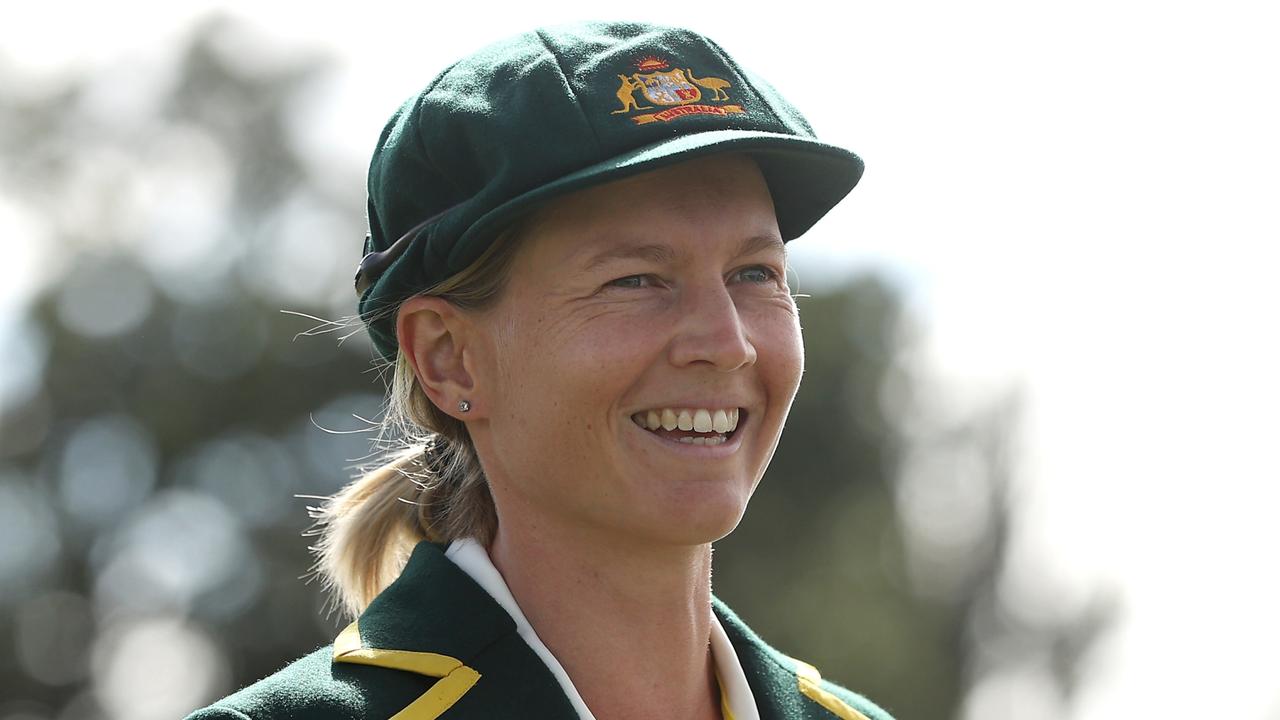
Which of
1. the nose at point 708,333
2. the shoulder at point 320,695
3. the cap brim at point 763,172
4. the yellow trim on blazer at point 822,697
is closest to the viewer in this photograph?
the shoulder at point 320,695

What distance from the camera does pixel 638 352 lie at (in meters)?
3.86

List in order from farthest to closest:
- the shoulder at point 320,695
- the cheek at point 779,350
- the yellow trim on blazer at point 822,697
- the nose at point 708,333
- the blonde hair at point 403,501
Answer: the yellow trim on blazer at point 822,697 → the blonde hair at point 403,501 → the cheek at point 779,350 → the nose at point 708,333 → the shoulder at point 320,695

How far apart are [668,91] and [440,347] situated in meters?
0.80

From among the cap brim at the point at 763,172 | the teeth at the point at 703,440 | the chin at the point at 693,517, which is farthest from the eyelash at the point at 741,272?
the chin at the point at 693,517

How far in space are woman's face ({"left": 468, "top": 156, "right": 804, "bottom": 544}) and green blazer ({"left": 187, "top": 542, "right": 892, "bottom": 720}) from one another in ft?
1.06

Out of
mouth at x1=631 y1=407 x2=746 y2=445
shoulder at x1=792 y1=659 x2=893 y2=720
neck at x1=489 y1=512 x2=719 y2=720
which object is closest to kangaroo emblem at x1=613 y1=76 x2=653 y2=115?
mouth at x1=631 y1=407 x2=746 y2=445

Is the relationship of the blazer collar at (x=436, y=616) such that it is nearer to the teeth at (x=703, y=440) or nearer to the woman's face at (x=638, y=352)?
the woman's face at (x=638, y=352)

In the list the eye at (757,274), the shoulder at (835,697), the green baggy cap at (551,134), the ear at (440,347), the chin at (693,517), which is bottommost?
the shoulder at (835,697)

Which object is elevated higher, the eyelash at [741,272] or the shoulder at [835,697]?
the eyelash at [741,272]

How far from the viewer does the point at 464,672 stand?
12.6ft

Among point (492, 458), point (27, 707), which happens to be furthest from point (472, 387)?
point (27, 707)

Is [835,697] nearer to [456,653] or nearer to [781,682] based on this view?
[781,682]

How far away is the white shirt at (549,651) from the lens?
3944 millimetres

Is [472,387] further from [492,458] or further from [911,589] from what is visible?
[911,589]
